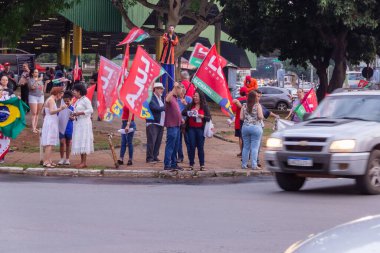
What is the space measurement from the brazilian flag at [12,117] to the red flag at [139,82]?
237 centimetres

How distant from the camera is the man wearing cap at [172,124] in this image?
16.5 meters

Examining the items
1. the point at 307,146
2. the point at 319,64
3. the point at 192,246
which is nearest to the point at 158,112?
the point at 307,146

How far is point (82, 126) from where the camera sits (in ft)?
55.6

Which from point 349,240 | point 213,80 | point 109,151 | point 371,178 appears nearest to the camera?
point 349,240

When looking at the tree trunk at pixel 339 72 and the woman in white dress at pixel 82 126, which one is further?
the tree trunk at pixel 339 72

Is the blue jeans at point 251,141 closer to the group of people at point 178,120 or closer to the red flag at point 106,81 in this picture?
the group of people at point 178,120

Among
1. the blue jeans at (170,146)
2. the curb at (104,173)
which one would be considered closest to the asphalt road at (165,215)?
the curb at (104,173)

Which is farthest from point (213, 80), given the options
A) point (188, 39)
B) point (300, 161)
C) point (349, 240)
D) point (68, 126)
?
point (188, 39)

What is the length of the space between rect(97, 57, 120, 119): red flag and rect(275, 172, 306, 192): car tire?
21.5 ft

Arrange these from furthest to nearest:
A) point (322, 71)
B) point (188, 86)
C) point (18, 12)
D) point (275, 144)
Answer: point (322, 71) → point (18, 12) → point (188, 86) → point (275, 144)

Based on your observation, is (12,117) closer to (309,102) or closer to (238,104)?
(238,104)

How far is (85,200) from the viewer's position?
12016mm

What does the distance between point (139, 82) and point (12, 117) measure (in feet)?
9.53

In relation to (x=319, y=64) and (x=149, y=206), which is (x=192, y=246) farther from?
(x=319, y=64)
